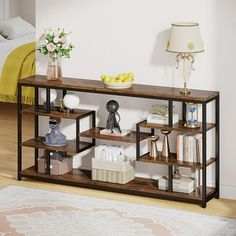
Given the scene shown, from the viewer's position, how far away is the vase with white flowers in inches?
234

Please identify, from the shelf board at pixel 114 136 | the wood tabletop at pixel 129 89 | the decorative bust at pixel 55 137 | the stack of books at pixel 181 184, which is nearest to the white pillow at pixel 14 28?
the wood tabletop at pixel 129 89

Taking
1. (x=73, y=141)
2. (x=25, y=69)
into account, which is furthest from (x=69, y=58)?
(x=25, y=69)

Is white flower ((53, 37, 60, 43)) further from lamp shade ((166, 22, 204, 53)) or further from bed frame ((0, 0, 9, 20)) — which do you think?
bed frame ((0, 0, 9, 20))

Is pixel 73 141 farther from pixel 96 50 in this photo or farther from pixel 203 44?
pixel 203 44

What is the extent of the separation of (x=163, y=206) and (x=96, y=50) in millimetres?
1252

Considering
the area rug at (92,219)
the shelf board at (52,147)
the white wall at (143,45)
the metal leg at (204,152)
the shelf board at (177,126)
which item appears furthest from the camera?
the shelf board at (52,147)

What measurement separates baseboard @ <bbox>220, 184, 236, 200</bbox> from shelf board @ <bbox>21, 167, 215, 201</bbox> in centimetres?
7

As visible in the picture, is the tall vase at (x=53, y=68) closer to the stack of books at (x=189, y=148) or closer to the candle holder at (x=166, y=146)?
the candle holder at (x=166, y=146)

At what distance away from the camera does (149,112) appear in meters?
5.93

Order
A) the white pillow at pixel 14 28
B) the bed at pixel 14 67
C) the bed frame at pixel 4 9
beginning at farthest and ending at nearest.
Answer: the bed frame at pixel 4 9 → the white pillow at pixel 14 28 → the bed at pixel 14 67

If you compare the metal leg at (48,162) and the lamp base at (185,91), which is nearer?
the lamp base at (185,91)

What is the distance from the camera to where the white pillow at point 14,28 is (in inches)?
369

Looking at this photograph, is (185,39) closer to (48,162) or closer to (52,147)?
(52,147)

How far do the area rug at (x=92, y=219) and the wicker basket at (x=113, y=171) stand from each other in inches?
9.1
